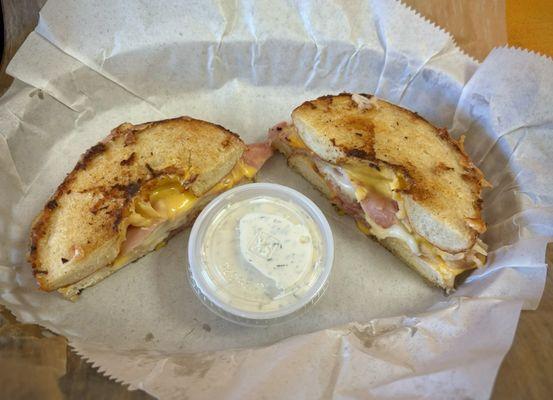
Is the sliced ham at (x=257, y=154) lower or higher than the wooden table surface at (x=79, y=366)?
higher

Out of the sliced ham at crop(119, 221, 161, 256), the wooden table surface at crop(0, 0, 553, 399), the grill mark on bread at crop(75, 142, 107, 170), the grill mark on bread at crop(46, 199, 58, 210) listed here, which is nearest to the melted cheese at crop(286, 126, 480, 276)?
the wooden table surface at crop(0, 0, 553, 399)

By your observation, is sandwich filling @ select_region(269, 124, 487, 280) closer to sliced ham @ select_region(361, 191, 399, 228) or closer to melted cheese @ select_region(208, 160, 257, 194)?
sliced ham @ select_region(361, 191, 399, 228)

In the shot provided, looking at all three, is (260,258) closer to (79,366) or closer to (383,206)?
(383,206)

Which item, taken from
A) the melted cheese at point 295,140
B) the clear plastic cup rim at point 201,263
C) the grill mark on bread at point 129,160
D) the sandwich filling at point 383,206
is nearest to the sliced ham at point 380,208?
the sandwich filling at point 383,206

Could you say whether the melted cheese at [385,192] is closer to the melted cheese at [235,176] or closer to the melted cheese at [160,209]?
the melted cheese at [235,176]

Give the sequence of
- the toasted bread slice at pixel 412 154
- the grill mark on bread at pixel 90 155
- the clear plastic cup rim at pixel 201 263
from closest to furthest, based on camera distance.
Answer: the clear plastic cup rim at pixel 201 263 < the toasted bread slice at pixel 412 154 < the grill mark on bread at pixel 90 155

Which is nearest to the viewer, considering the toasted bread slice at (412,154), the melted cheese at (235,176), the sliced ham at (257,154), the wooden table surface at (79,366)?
the wooden table surface at (79,366)

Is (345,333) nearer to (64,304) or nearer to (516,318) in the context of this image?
(516,318)
